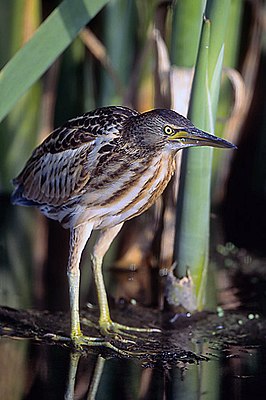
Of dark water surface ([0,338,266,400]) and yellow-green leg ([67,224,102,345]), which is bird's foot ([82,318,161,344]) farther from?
dark water surface ([0,338,266,400])

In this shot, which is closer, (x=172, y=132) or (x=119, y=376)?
(x=119, y=376)

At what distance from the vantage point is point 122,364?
138 inches

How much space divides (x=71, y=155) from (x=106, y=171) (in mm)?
228

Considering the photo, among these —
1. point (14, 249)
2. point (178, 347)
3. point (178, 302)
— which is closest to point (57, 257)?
point (14, 249)

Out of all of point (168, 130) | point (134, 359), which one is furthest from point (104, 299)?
point (168, 130)

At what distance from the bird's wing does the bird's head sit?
18cm

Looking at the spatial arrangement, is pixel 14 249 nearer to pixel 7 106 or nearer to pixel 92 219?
pixel 92 219

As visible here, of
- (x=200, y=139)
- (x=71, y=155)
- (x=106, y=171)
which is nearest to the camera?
(x=200, y=139)

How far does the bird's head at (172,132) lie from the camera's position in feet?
11.4

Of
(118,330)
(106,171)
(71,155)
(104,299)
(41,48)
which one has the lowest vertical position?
(118,330)

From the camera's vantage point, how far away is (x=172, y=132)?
352 centimetres

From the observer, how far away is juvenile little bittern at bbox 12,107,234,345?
3.58m

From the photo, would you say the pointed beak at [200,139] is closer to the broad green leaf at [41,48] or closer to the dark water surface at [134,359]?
the broad green leaf at [41,48]

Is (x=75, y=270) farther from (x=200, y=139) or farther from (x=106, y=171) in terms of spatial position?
(x=200, y=139)
